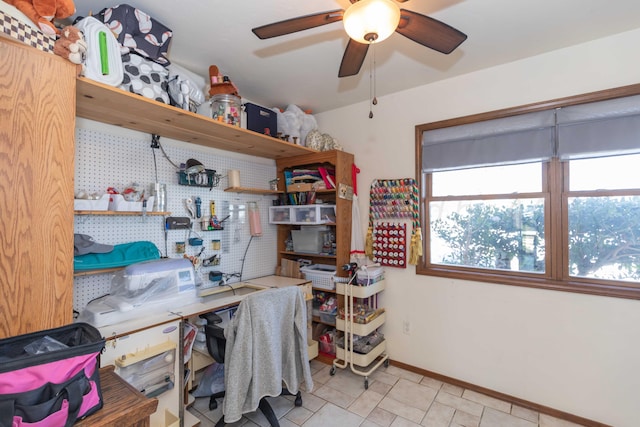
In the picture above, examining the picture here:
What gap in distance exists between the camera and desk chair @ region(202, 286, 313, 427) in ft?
5.69

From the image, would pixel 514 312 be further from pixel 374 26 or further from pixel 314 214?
pixel 374 26

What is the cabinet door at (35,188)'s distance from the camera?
1.17m

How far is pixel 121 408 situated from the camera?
1.01m

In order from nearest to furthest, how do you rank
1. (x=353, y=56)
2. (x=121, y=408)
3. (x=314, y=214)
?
(x=121, y=408) → (x=353, y=56) → (x=314, y=214)

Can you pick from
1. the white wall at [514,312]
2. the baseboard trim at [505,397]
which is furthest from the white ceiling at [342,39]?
the baseboard trim at [505,397]

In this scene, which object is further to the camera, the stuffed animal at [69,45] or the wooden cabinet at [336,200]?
the wooden cabinet at [336,200]

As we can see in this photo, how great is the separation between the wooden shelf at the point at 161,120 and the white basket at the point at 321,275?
1204 mm

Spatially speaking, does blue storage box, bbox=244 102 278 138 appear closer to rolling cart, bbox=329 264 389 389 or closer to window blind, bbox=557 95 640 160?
rolling cart, bbox=329 264 389 389

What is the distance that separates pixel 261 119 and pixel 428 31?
1.53 m

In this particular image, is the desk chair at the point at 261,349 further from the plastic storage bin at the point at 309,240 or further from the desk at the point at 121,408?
the plastic storage bin at the point at 309,240

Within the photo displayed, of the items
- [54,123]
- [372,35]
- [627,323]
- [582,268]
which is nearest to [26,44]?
[54,123]

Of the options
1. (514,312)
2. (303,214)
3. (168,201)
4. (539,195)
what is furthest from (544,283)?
(168,201)

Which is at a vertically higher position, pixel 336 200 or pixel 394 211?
pixel 336 200

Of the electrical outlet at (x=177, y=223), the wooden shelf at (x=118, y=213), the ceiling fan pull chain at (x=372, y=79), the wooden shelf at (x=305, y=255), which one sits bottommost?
the wooden shelf at (x=305, y=255)
